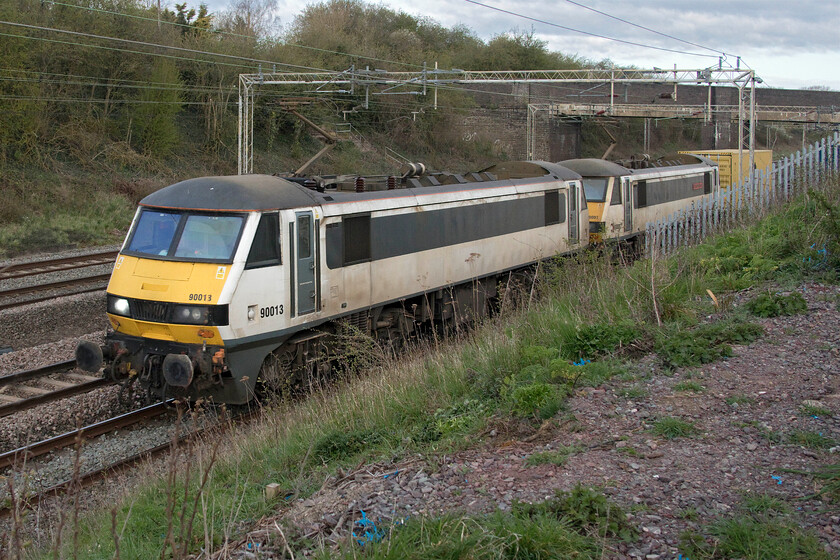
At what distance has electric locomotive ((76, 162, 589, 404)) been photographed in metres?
9.35

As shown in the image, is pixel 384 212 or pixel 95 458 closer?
pixel 95 458

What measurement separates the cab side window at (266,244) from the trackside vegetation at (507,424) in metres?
1.77

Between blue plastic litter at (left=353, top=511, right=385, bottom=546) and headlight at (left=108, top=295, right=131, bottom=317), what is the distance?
584 cm

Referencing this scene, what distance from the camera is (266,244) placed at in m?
9.71

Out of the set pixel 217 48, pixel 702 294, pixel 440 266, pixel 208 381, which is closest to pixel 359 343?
pixel 208 381

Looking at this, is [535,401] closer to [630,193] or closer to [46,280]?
[46,280]

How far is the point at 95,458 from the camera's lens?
8969 millimetres

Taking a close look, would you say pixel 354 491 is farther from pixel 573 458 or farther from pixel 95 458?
pixel 95 458

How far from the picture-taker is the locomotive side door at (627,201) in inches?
809

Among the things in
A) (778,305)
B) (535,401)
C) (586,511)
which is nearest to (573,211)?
(778,305)

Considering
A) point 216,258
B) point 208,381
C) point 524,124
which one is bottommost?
point 208,381

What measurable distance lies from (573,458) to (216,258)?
546 centimetres

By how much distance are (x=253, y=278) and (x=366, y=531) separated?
17.4 ft

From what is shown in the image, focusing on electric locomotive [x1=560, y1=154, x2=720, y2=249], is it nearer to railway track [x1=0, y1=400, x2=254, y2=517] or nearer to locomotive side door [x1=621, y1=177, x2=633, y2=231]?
locomotive side door [x1=621, y1=177, x2=633, y2=231]
